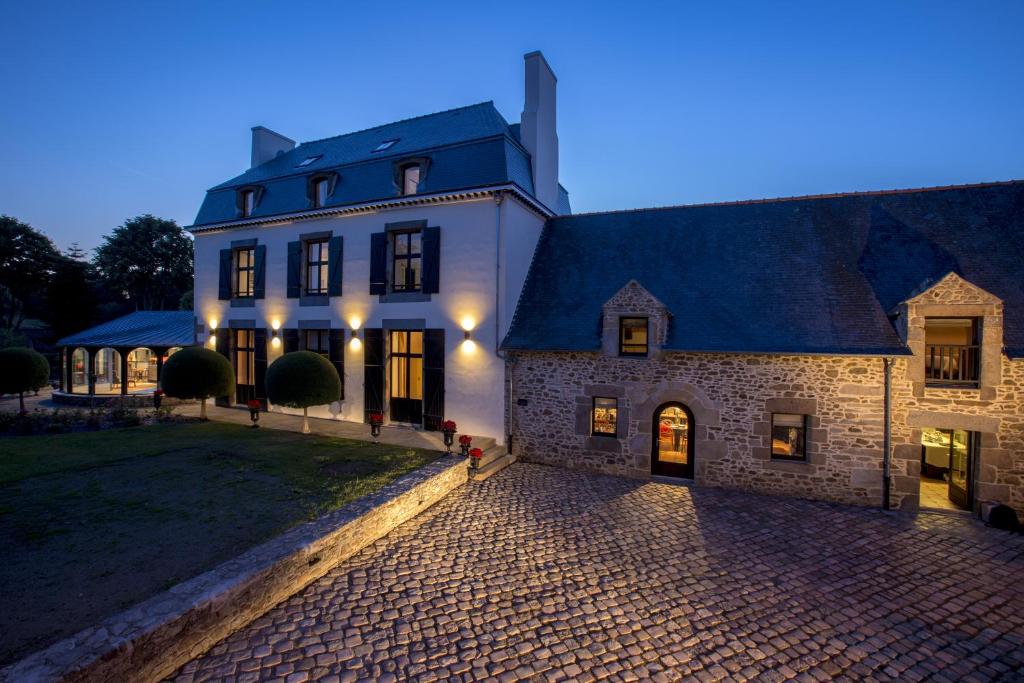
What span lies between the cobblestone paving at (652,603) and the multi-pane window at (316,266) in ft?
33.8

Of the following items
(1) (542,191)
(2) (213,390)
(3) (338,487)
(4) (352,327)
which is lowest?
(3) (338,487)

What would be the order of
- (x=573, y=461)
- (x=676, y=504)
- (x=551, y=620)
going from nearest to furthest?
(x=551, y=620), (x=676, y=504), (x=573, y=461)

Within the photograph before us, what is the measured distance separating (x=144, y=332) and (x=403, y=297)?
46.3ft

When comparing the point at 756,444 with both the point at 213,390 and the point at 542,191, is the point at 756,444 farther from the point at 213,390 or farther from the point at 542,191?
the point at 213,390

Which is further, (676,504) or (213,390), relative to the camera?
(213,390)

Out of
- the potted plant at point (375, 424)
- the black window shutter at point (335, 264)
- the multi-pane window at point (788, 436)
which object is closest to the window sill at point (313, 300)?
the black window shutter at point (335, 264)

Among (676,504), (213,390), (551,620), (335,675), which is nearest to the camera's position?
(335,675)

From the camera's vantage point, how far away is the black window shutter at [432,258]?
1324 cm

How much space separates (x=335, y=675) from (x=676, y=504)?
7.40 m

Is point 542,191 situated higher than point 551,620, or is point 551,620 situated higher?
point 542,191

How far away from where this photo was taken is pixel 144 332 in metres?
19.4

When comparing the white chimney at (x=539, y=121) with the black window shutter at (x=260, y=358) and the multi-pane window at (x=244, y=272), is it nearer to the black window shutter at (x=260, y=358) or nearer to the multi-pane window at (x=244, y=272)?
the black window shutter at (x=260, y=358)

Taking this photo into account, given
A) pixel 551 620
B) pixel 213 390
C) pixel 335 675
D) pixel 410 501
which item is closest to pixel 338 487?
pixel 410 501

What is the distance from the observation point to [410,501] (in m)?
8.53
